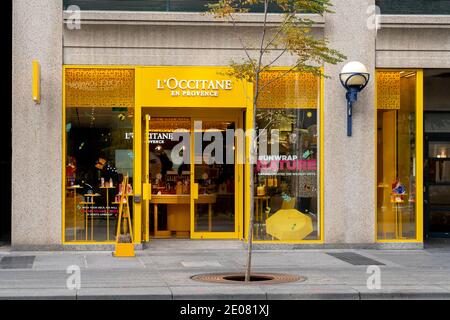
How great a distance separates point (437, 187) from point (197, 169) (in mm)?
6378

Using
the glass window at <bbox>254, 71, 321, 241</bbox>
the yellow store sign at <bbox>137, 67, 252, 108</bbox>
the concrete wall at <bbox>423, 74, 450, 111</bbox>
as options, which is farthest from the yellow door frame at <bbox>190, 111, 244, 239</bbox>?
the concrete wall at <bbox>423, 74, 450, 111</bbox>

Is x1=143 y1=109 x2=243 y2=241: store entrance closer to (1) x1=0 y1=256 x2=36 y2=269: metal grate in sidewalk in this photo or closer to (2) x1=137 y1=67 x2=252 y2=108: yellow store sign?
(2) x1=137 y1=67 x2=252 y2=108: yellow store sign

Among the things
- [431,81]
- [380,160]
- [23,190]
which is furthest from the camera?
[431,81]

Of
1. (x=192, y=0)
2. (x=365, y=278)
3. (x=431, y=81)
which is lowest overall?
(x=365, y=278)

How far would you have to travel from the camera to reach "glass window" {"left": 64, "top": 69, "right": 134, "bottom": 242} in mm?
16875

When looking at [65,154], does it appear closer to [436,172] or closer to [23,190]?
[23,190]

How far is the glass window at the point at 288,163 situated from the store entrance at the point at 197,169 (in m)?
0.96

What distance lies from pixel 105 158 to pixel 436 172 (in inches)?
341

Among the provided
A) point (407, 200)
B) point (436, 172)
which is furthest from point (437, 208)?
point (407, 200)

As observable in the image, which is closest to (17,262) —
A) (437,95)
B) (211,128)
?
(211,128)

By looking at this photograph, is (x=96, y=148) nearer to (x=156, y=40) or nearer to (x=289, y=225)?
(x=156, y=40)

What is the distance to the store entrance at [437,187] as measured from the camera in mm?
20219

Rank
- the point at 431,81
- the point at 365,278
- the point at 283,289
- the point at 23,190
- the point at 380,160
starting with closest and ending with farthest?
the point at 283,289
the point at 365,278
the point at 23,190
the point at 380,160
the point at 431,81

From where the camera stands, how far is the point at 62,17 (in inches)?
661
